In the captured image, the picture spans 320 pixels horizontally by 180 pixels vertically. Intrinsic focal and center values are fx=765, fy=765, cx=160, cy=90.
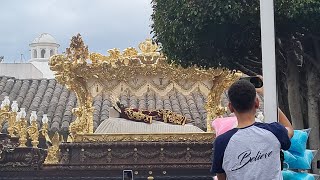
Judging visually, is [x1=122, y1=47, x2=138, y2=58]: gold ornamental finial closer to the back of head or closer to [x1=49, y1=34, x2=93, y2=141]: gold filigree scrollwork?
[x1=49, y1=34, x2=93, y2=141]: gold filigree scrollwork

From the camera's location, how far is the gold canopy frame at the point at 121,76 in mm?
13617

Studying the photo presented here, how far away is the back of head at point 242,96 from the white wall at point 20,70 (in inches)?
895

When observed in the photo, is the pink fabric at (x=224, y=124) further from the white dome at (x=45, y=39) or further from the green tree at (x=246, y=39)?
the white dome at (x=45, y=39)

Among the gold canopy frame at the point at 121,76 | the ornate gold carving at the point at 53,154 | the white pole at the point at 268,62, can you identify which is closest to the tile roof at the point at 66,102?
the gold canopy frame at the point at 121,76

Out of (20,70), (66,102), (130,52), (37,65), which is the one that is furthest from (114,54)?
(37,65)

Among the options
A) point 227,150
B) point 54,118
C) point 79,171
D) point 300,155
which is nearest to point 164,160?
point 79,171

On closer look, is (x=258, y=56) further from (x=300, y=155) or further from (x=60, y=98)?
(x=60, y=98)

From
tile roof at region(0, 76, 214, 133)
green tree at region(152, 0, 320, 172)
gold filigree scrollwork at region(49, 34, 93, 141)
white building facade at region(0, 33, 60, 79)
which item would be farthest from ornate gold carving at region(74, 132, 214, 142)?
white building facade at region(0, 33, 60, 79)

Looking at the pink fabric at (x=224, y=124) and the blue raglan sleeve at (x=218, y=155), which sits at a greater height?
the pink fabric at (x=224, y=124)

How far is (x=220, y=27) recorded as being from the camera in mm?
8656

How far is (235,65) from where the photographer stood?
9672mm

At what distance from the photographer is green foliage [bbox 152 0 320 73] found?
834 cm

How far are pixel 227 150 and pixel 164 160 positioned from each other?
8986 mm

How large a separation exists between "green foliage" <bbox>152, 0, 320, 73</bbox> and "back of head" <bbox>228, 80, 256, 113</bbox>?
13.5 ft
